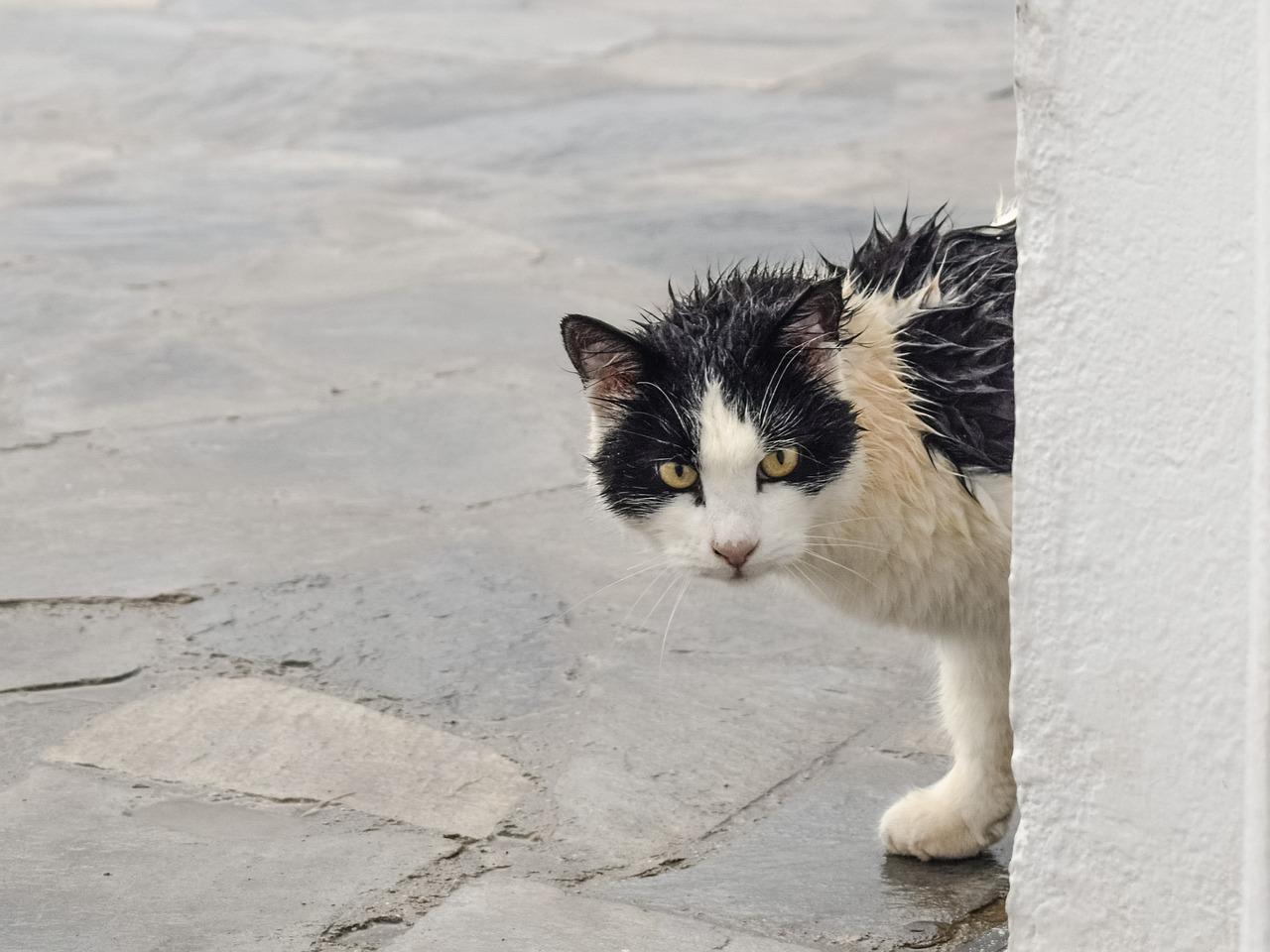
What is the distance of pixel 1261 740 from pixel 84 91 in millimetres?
8200

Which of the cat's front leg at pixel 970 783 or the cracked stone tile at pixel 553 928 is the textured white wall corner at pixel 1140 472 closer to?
the cracked stone tile at pixel 553 928

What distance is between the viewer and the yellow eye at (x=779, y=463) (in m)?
2.62

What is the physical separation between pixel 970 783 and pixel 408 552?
1688mm

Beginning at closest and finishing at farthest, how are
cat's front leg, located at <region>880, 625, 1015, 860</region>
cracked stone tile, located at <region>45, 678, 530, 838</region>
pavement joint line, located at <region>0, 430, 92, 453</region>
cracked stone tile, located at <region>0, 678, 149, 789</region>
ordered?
cat's front leg, located at <region>880, 625, 1015, 860</region> → cracked stone tile, located at <region>45, 678, 530, 838</region> → cracked stone tile, located at <region>0, 678, 149, 789</region> → pavement joint line, located at <region>0, 430, 92, 453</region>

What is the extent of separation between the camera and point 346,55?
30.5 feet

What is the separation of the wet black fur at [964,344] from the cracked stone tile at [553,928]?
0.81 metres

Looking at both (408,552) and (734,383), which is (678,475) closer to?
(734,383)

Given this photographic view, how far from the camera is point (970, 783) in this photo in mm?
2891

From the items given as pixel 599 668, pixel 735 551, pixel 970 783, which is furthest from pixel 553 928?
pixel 599 668

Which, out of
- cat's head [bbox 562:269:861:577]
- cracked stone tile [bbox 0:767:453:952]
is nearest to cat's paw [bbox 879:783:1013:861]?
cat's head [bbox 562:269:861:577]

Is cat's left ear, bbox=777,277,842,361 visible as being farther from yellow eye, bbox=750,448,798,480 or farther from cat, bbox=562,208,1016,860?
yellow eye, bbox=750,448,798,480

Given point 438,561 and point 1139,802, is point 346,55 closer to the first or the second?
point 438,561

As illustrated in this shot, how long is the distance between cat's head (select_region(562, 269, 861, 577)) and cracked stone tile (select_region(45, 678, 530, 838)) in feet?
2.17

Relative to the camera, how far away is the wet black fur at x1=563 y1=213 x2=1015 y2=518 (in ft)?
8.59
